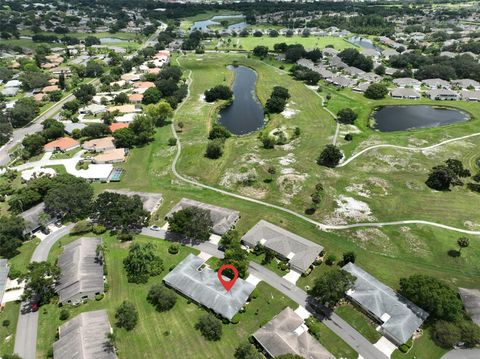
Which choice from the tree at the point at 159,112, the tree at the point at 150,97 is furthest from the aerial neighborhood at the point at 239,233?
the tree at the point at 150,97

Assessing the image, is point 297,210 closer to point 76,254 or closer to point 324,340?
point 324,340

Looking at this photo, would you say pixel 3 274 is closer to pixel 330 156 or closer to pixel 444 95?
pixel 330 156

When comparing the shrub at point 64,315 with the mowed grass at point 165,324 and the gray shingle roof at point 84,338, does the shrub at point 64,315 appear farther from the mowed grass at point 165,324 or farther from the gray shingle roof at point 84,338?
the gray shingle roof at point 84,338

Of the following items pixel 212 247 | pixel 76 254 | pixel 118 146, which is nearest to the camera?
pixel 76 254

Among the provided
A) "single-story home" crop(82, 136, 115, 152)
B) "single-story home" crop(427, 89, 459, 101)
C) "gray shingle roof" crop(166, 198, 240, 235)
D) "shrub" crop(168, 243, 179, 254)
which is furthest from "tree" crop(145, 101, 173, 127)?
"single-story home" crop(427, 89, 459, 101)

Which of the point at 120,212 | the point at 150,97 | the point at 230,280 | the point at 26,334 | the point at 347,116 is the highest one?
the point at 347,116

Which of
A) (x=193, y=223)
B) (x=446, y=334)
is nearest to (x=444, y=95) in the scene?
(x=446, y=334)

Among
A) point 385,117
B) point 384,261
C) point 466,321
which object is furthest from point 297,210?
point 385,117
